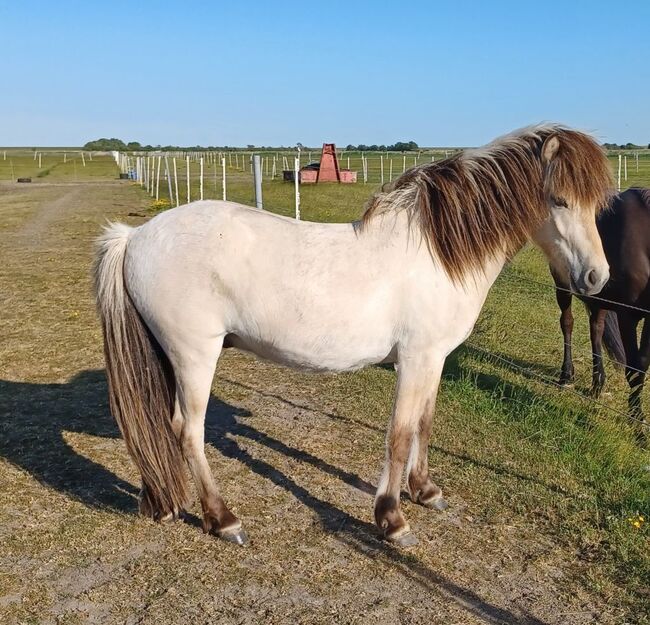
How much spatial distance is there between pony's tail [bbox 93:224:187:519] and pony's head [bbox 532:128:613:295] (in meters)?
2.05

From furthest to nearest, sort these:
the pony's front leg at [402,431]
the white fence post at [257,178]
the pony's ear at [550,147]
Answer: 1. the white fence post at [257,178]
2. the pony's front leg at [402,431]
3. the pony's ear at [550,147]

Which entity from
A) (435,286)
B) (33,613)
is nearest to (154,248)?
(435,286)

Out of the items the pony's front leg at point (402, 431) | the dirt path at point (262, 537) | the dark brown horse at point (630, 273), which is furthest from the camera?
the dark brown horse at point (630, 273)

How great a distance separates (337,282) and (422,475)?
128cm

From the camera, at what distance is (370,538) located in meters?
3.33

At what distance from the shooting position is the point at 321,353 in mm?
3203

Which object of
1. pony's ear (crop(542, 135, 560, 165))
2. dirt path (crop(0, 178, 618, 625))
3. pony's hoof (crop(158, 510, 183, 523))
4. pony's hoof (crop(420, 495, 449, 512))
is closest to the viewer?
dirt path (crop(0, 178, 618, 625))

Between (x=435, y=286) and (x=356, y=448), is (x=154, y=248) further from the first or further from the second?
(x=356, y=448)

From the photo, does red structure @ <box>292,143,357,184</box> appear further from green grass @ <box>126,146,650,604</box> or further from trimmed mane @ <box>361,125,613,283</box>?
trimmed mane @ <box>361,125,613,283</box>

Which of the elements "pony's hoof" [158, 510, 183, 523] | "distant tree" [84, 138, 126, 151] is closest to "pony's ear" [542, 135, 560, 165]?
"pony's hoof" [158, 510, 183, 523]

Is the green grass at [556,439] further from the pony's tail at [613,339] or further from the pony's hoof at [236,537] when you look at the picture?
the pony's hoof at [236,537]

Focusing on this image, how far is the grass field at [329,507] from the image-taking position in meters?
2.81

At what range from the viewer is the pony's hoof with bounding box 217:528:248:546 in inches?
128

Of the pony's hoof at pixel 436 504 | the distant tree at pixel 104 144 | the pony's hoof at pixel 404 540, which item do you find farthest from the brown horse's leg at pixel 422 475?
the distant tree at pixel 104 144
